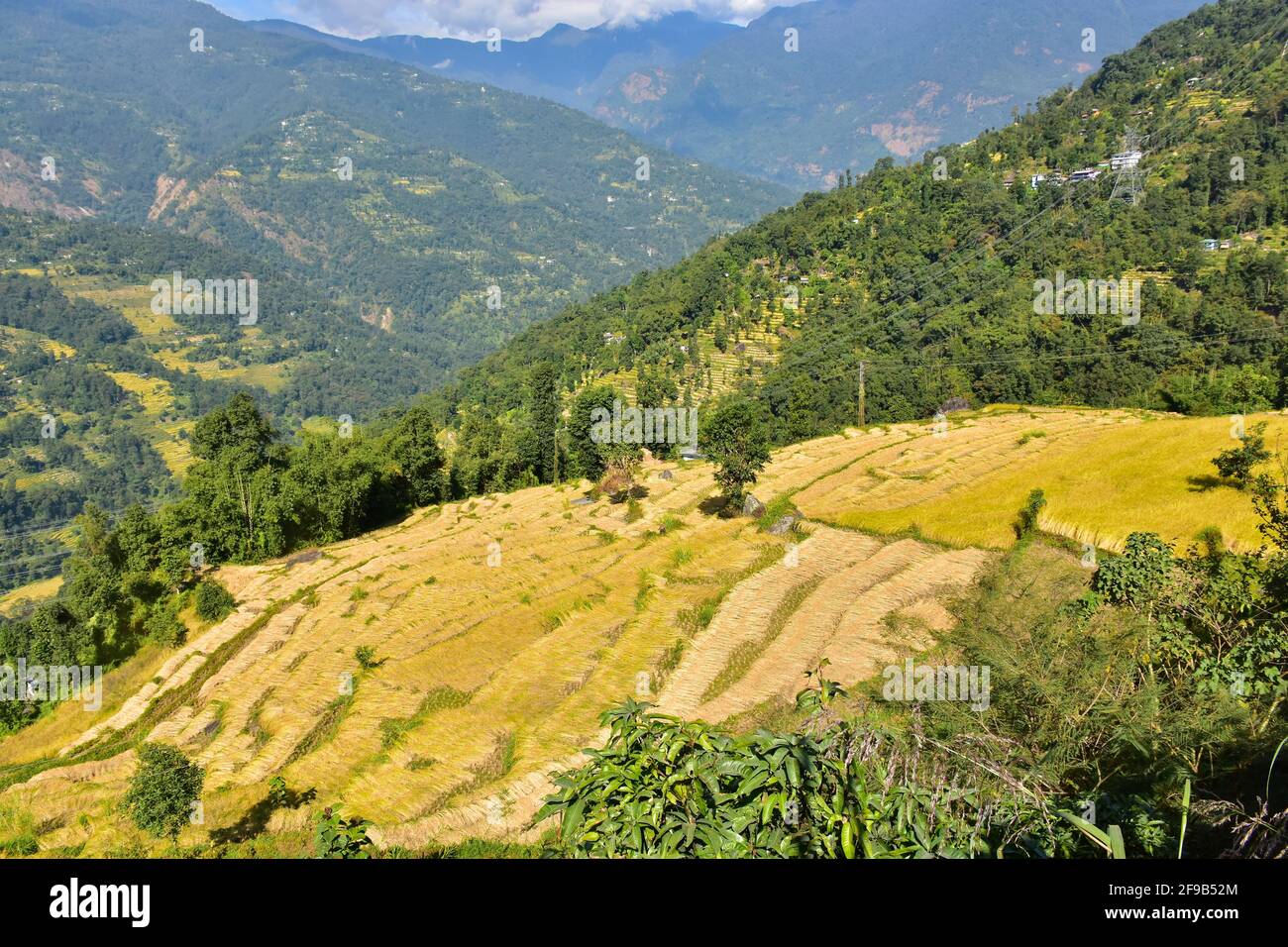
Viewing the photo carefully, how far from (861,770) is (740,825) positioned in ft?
3.80

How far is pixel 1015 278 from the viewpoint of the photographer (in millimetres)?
132125

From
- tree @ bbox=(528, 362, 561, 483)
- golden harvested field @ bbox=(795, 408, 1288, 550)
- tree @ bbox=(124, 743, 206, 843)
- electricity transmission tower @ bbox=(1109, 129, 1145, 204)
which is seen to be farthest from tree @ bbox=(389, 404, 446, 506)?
electricity transmission tower @ bbox=(1109, 129, 1145, 204)

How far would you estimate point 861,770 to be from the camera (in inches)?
232

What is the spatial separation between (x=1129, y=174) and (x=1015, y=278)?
34.4 meters

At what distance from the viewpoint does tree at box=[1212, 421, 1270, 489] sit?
35125 millimetres

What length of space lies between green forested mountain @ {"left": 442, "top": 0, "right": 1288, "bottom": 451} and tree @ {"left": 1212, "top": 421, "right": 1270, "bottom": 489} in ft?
122

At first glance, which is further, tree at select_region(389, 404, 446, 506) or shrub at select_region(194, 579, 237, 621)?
tree at select_region(389, 404, 446, 506)

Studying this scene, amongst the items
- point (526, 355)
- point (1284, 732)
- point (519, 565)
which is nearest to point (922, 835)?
point (1284, 732)

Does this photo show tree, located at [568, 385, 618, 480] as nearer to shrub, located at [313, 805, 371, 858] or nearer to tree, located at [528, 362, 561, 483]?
tree, located at [528, 362, 561, 483]

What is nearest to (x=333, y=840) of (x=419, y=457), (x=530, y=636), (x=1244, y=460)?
(x=530, y=636)

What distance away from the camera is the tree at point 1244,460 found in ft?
115

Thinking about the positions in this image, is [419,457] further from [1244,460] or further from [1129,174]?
[1129,174]
